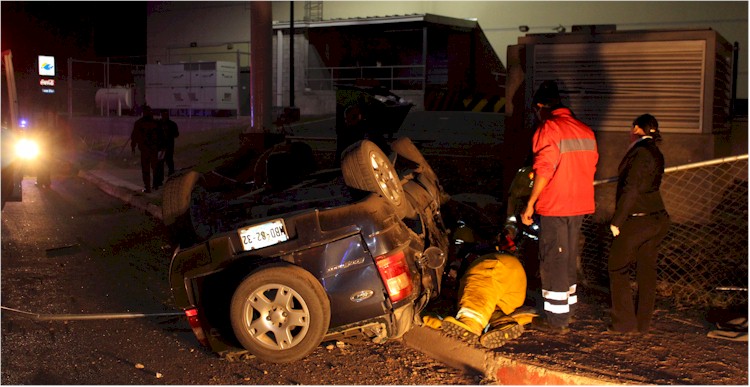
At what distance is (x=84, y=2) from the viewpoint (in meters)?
46.1

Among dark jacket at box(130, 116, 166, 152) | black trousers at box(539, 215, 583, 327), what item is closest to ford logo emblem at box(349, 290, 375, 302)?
black trousers at box(539, 215, 583, 327)

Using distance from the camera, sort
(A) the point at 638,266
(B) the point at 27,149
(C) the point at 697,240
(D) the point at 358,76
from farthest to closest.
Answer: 1. (D) the point at 358,76
2. (B) the point at 27,149
3. (C) the point at 697,240
4. (A) the point at 638,266

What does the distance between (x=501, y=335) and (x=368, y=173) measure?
4.88ft

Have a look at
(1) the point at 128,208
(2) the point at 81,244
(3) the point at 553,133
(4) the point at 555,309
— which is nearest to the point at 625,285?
(4) the point at 555,309

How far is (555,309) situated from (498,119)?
52.9 feet

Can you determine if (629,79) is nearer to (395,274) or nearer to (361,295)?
(395,274)

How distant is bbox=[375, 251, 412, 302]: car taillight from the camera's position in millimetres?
5176

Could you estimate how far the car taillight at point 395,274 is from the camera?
5.18m

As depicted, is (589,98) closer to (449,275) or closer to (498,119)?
(449,275)

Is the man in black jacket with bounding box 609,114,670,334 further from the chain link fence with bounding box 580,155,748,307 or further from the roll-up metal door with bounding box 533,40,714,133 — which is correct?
the roll-up metal door with bounding box 533,40,714,133

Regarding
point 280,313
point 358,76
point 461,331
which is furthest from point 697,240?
point 358,76

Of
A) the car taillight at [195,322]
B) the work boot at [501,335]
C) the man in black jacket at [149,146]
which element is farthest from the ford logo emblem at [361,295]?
the man in black jacket at [149,146]

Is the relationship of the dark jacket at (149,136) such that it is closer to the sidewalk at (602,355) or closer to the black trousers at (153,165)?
the black trousers at (153,165)

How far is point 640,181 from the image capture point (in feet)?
18.1
